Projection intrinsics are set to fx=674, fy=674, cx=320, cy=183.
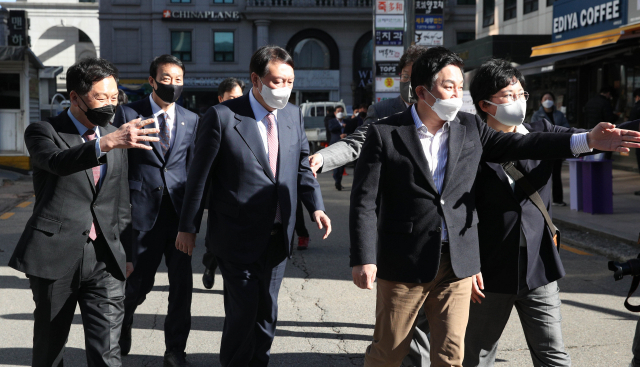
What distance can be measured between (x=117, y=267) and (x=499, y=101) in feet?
7.27

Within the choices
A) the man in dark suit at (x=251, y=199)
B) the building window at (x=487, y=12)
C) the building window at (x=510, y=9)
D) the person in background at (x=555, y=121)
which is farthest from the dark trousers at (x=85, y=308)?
the building window at (x=487, y=12)

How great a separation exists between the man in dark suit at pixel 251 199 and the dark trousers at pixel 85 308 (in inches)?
21.0

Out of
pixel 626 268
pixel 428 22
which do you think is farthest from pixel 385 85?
pixel 626 268

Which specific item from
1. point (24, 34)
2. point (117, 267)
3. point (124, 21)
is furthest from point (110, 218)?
point (124, 21)

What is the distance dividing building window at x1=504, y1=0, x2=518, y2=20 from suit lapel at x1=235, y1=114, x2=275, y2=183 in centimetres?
2289

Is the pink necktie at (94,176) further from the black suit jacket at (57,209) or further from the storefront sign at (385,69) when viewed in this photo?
the storefront sign at (385,69)

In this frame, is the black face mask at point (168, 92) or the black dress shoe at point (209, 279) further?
the black dress shoe at point (209, 279)

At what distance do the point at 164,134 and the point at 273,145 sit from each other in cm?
123

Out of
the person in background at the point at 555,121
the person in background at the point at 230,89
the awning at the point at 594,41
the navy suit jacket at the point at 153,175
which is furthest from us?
the awning at the point at 594,41

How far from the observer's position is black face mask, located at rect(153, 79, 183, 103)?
193 inches

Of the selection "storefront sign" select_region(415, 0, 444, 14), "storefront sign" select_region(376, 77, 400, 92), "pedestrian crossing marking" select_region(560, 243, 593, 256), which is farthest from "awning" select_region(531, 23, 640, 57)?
"pedestrian crossing marking" select_region(560, 243, 593, 256)

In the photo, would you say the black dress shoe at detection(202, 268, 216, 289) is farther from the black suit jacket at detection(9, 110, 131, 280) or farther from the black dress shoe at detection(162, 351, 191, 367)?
the black suit jacket at detection(9, 110, 131, 280)

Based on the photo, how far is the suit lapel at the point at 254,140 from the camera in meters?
3.88

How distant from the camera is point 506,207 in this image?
3.43 m
